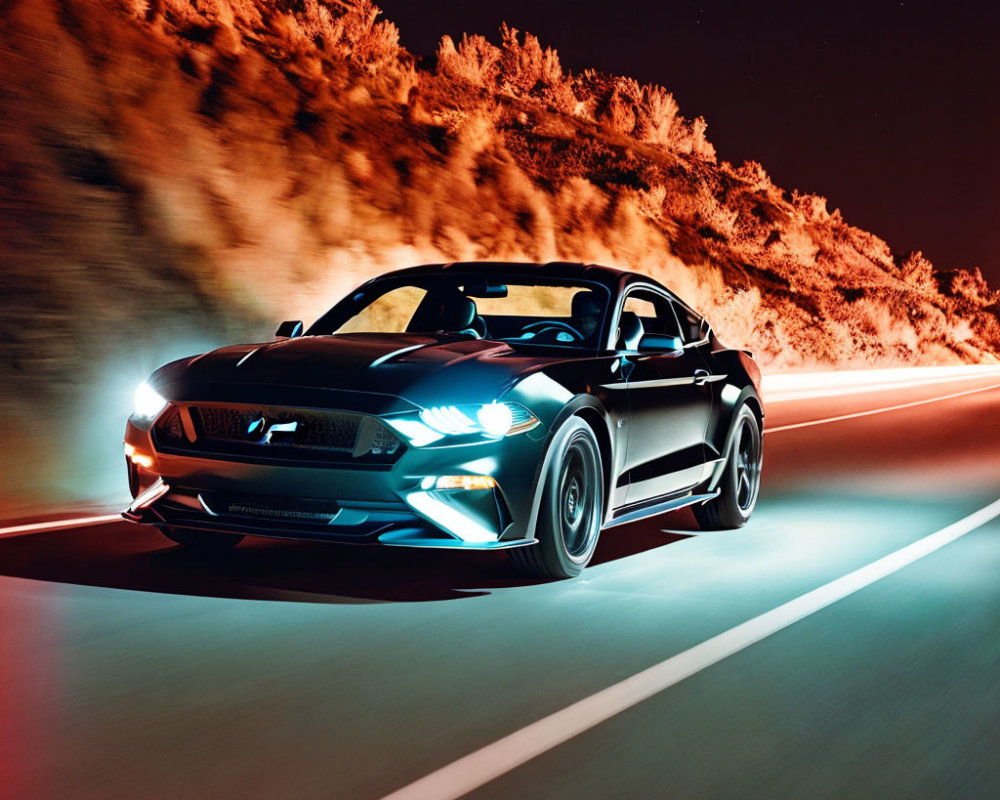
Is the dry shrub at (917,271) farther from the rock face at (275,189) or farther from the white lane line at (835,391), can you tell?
the white lane line at (835,391)

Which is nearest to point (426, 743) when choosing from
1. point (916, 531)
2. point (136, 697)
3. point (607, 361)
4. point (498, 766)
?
point (498, 766)

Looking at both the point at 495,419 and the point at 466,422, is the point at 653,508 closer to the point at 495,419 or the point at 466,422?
the point at 495,419

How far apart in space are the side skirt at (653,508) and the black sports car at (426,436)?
0.07ft

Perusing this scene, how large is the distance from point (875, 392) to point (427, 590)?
26.7 m

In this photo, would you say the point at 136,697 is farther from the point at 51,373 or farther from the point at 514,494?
the point at 51,373

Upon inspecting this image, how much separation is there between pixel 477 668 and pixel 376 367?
1937mm

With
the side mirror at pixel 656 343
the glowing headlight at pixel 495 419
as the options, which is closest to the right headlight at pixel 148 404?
the glowing headlight at pixel 495 419

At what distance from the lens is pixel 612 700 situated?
564 centimetres

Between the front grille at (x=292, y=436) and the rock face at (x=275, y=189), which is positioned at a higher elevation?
the rock face at (x=275, y=189)

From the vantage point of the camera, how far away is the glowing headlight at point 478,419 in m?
7.30

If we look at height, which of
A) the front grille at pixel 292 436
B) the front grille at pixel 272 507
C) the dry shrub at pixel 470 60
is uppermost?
the dry shrub at pixel 470 60

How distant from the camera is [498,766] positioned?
4781 millimetres

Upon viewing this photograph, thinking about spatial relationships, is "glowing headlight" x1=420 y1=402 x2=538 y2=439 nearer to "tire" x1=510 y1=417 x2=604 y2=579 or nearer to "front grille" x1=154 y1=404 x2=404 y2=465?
"front grille" x1=154 y1=404 x2=404 y2=465

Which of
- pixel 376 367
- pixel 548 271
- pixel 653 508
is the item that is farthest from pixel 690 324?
pixel 376 367
